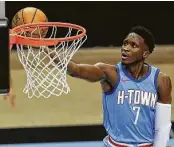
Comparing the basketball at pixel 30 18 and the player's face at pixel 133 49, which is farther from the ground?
the basketball at pixel 30 18

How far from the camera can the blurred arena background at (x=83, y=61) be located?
5320 mm

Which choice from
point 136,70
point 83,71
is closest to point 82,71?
point 83,71

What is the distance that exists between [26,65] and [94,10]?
4974 mm

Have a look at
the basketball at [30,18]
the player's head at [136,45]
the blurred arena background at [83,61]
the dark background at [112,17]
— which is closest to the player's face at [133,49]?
the player's head at [136,45]

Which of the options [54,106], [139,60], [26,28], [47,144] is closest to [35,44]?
[26,28]

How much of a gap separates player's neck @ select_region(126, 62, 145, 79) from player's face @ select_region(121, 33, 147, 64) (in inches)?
2.0

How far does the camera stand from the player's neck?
3.20 metres

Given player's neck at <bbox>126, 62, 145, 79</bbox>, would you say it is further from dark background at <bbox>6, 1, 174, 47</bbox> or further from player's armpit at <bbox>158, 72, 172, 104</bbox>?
dark background at <bbox>6, 1, 174, 47</bbox>

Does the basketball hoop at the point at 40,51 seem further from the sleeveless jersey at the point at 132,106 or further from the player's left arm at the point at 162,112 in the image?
the player's left arm at the point at 162,112

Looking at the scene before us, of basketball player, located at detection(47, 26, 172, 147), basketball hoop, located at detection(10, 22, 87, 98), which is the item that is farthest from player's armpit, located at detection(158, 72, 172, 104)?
basketball hoop, located at detection(10, 22, 87, 98)

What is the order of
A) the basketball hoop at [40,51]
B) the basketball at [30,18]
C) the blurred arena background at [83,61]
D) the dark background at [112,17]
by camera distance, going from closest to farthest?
the basketball hoop at [40,51] → the basketball at [30,18] → the blurred arena background at [83,61] → the dark background at [112,17]

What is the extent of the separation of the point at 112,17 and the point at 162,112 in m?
5.10

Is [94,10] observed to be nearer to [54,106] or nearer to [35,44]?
[54,106]

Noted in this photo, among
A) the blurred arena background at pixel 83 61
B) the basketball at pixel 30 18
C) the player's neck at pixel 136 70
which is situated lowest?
the blurred arena background at pixel 83 61
